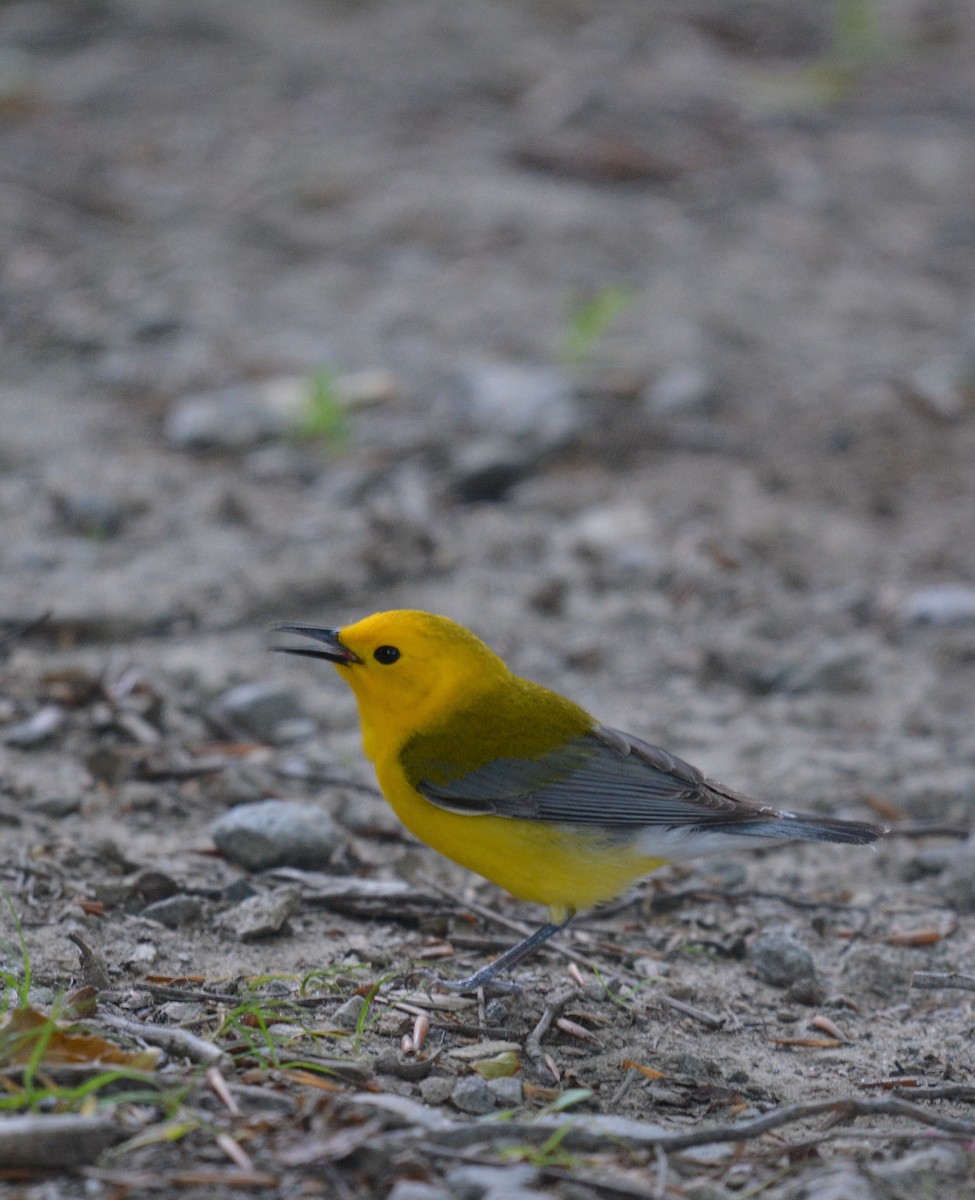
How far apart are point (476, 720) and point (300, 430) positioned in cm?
335

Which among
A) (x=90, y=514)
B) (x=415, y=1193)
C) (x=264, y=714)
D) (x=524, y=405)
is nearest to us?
(x=415, y=1193)

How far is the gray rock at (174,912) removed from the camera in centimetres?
385

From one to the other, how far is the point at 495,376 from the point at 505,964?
4296 millimetres

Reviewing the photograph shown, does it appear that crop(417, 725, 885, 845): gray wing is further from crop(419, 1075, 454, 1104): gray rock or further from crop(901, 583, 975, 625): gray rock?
crop(901, 583, 975, 625): gray rock

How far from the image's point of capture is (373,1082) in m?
3.08

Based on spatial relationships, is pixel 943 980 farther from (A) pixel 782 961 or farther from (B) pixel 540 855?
(B) pixel 540 855

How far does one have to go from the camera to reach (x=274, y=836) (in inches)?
169

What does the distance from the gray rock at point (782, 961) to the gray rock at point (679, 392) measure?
12.9 ft

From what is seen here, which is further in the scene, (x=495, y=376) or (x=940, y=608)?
(x=495, y=376)

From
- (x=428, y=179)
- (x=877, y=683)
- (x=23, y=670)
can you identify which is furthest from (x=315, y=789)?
(x=428, y=179)

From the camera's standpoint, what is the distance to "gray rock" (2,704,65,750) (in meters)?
4.80

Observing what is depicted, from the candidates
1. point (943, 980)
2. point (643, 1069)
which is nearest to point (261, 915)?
point (643, 1069)

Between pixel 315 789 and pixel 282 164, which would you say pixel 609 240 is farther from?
pixel 315 789

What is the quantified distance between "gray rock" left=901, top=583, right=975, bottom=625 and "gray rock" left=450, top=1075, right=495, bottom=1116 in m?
3.53
